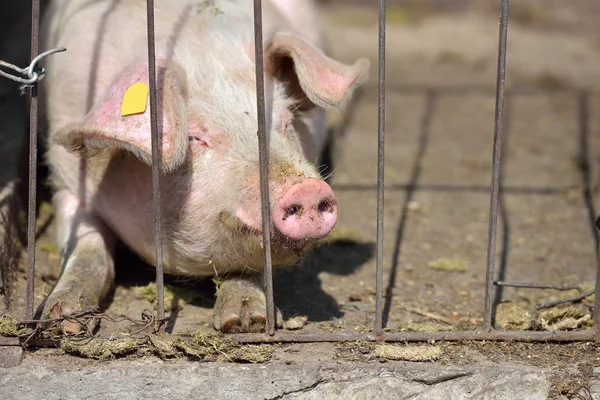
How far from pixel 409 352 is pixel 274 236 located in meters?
0.55

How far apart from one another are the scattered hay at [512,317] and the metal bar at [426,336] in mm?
209

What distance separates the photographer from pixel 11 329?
111 inches

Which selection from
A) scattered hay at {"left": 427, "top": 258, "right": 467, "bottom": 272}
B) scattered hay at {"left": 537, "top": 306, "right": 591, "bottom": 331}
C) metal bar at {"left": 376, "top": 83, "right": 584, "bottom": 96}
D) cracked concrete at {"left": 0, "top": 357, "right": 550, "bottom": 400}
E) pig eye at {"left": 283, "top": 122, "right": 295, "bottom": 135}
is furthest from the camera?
metal bar at {"left": 376, "top": 83, "right": 584, "bottom": 96}

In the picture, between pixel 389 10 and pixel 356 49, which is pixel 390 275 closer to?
pixel 356 49

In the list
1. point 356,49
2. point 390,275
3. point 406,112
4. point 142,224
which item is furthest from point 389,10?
point 142,224

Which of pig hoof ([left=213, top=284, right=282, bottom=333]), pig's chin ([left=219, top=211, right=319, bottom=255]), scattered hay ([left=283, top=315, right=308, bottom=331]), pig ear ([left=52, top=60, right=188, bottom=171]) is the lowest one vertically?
scattered hay ([left=283, top=315, right=308, bottom=331])

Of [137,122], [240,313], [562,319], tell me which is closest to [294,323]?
[240,313]

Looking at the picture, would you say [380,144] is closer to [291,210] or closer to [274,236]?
[291,210]

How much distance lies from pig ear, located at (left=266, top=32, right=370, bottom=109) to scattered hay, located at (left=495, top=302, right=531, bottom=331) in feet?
3.09

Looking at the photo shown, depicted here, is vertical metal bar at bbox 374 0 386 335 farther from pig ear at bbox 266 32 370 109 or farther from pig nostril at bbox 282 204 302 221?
pig ear at bbox 266 32 370 109

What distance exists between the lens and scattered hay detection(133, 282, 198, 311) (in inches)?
132

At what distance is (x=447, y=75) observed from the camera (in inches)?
259

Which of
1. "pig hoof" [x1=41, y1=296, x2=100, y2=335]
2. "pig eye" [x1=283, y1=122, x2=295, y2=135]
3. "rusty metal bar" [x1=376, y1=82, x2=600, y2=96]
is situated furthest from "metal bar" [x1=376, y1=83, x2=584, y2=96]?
"pig hoof" [x1=41, y1=296, x2=100, y2=335]

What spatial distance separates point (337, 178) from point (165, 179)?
1919 millimetres
